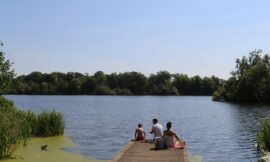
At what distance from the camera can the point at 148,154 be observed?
A: 62.7 feet

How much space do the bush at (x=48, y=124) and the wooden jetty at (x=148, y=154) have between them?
11053 mm

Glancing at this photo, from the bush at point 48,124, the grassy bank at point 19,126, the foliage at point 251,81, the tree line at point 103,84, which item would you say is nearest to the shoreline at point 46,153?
the grassy bank at point 19,126

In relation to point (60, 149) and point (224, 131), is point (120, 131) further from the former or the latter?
point (60, 149)

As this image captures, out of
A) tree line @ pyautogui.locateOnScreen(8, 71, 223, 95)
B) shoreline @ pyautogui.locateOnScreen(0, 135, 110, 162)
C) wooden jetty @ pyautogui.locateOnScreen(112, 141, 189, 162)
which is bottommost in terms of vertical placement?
shoreline @ pyautogui.locateOnScreen(0, 135, 110, 162)

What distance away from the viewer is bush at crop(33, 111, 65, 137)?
31.5 meters

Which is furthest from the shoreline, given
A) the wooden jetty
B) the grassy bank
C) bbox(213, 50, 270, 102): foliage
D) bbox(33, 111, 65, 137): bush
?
bbox(213, 50, 270, 102): foliage

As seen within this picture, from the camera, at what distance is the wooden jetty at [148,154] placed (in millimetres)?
17622

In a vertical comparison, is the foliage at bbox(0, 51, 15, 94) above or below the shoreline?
above

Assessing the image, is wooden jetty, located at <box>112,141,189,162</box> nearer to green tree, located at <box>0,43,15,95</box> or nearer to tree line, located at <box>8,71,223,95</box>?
green tree, located at <box>0,43,15,95</box>

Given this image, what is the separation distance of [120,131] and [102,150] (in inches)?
464

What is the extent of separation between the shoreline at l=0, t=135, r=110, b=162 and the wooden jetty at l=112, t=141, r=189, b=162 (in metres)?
3.96

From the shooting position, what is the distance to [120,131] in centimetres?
3966

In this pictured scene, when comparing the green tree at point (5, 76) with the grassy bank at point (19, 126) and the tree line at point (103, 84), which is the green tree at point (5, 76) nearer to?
the grassy bank at point (19, 126)

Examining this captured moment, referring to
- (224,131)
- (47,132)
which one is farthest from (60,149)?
(224,131)
